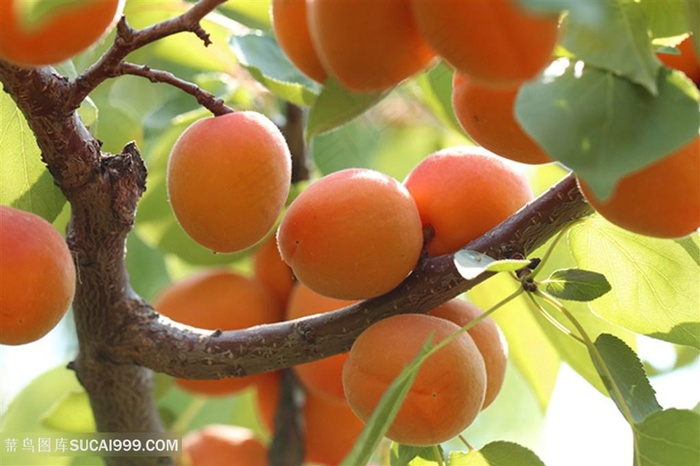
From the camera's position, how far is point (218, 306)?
50.0 inches

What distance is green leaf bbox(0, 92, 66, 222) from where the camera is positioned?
0.89 meters

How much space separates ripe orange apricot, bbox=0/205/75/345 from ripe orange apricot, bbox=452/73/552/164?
0.32 m

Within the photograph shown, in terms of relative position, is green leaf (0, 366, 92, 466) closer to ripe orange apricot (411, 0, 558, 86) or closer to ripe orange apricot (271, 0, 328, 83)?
ripe orange apricot (271, 0, 328, 83)

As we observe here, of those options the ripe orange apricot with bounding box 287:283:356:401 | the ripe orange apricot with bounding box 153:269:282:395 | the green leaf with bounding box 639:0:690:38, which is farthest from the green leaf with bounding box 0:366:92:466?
the green leaf with bounding box 639:0:690:38

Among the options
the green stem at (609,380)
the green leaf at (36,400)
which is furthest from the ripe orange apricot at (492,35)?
the green leaf at (36,400)

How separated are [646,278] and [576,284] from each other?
106 millimetres

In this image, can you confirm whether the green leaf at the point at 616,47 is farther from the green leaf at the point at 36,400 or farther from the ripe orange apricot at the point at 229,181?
the green leaf at the point at 36,400

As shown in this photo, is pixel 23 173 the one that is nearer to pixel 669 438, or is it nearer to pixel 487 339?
pixel 487 339

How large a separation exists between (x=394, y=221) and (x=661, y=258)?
0.25 metres

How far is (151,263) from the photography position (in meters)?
1.52

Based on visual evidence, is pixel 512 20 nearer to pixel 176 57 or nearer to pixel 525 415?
pixel 176 57

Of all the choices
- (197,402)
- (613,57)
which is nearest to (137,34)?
(613,57)

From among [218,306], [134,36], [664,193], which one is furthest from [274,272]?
[664,193]

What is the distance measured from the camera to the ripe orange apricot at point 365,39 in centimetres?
57
